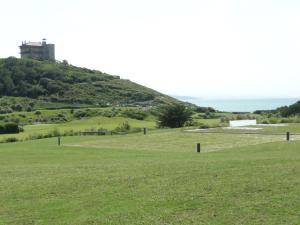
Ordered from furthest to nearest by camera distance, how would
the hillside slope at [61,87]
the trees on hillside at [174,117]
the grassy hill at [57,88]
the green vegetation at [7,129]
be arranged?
the hillside slope at [61,87], the grassy hill at [57,88], the green vegetation at [7,129], the trees on hillside at [174,117]

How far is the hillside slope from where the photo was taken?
132m

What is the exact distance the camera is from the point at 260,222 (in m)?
7.77

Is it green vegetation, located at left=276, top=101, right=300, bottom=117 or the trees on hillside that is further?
green vegetation, located at left=276, top=101, right=300, bottom=117

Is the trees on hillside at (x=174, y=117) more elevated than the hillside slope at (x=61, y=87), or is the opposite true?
the hillside slope at (x=61, y=87)

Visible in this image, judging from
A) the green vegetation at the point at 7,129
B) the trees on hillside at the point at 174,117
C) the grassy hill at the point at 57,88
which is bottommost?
the green vegetation at the point at 7,129

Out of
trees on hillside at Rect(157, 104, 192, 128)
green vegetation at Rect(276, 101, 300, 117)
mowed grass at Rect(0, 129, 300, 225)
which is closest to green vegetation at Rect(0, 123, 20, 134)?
trees on hillside at Rect(157, 104, 192, 128)

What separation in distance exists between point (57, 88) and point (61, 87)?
2.63m

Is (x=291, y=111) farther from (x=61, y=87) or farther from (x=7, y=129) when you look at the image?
(x=61, y=87)

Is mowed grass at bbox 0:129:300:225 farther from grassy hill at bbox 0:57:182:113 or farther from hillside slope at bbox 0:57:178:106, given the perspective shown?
hillside slope at bbox 0:57:178:106

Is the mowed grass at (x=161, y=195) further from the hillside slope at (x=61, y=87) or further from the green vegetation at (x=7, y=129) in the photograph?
the hillside slope at (x=61, y=87)

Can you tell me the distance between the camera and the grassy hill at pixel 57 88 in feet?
425

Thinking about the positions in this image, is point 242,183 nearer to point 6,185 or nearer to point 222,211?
point 222,211

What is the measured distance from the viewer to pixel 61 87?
14338 cm

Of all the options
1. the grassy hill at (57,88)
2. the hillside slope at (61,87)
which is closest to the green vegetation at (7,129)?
the grassy hill at (57,88)
